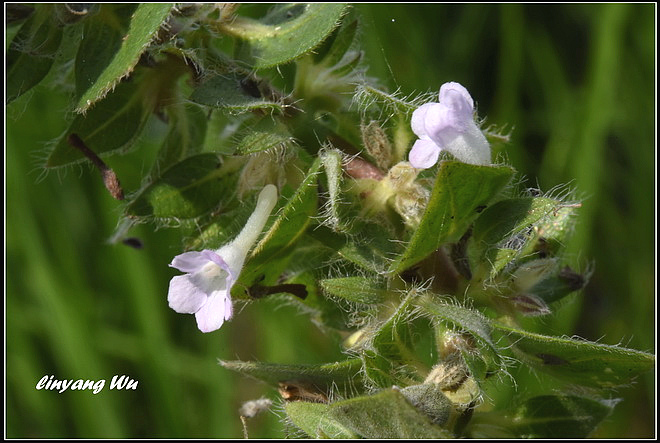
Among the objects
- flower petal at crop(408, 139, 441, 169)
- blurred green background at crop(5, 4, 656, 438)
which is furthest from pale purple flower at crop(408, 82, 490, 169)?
blurred green background at crop(5, 4, 656, 438)

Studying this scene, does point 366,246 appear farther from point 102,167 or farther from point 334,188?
point 102,167

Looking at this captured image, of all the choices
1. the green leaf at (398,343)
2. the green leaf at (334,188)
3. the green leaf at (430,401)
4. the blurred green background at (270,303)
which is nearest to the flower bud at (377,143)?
the green leaf at (334,188)

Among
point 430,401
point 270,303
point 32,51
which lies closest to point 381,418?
point 430,401

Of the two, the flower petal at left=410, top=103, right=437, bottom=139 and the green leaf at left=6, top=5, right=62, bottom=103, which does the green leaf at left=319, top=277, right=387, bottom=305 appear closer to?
the flower petal at left=410, top=103, right=437, bottom=139

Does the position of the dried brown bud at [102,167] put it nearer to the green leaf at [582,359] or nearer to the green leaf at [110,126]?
the green leaf at [110,126]

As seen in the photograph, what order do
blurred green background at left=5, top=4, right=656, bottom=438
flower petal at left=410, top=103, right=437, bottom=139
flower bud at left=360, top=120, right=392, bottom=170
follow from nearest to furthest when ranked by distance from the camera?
flower petal at left=410, top=103, right=437, bottom=139
flower bud at left=360, top=120, right=392, bottom=170
blurred green background at left=5, top=4, right=656, bottom=438

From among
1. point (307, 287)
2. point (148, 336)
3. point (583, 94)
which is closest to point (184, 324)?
point (148, 336)
